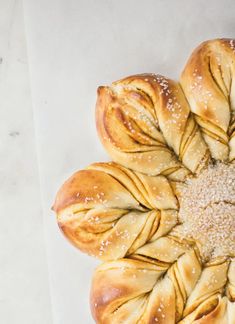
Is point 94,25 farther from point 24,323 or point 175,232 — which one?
point 24,323

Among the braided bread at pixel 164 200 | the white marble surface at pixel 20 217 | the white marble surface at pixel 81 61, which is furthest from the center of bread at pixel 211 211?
the white marble surface at pixel 20 217

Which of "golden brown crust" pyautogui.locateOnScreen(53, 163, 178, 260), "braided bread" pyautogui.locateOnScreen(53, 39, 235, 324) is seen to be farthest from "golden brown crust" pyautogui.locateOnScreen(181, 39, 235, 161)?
"golden brown crust" pyautogui.locateOnScreen(53, 163, 178, 260)

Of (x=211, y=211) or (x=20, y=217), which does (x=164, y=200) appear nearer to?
(x=211, y=211)

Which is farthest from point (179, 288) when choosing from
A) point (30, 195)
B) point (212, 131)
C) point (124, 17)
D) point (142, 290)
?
point (124, 17)

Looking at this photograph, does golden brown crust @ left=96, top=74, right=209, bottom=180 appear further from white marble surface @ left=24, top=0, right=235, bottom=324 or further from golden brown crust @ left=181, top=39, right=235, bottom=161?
white marble surface @ left=24, top=0, right=235, bottom=324

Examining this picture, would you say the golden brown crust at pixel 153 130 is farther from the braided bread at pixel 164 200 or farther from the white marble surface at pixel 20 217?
the white marble surface at pixel 20 217

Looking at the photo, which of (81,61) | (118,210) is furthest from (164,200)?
(81,61)
